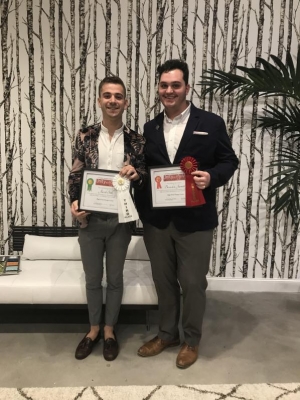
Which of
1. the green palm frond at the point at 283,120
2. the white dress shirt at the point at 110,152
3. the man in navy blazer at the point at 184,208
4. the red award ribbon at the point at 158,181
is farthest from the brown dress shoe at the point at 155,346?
the green palm frond at the point at 283,120

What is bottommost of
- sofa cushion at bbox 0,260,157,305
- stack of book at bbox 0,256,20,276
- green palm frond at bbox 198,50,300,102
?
sofa cushion at bbox 0,260,157,305

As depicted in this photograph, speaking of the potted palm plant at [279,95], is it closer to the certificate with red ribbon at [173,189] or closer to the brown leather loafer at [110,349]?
the certificate with red ribbon at [173,189]

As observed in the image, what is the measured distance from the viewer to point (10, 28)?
2.76 meters

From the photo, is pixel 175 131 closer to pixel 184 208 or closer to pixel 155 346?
pixel 184 208

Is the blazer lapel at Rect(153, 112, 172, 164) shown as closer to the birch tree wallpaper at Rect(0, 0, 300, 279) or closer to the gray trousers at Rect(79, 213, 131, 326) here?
the gray trousers at Rect(79, 213, 131, 326)

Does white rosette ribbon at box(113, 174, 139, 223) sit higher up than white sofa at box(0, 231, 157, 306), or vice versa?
white rosette ribbon at box(113, 174, 139, 223)

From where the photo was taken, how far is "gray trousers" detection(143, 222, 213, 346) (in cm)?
198

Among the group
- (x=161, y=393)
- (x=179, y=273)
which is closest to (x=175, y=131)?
(x=179, y=273)

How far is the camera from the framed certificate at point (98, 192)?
6.35 ft

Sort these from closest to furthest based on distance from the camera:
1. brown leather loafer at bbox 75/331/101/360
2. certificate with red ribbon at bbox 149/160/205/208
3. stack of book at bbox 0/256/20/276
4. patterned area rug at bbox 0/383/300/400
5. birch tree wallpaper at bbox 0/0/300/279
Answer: patterned area rug at bbox 0/383/300/400 → certificate with red ribbon at bbox 149/160/205/208 → brown leather loafer at bbox 75/331/101/360 → stack of book at bbox 0/256/20/276 → birch tree wallpaper at bbox 0/0/300/279

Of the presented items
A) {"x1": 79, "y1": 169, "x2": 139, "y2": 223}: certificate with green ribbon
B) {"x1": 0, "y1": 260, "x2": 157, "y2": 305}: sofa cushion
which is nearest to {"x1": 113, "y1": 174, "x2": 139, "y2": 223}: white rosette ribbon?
{"x1": 79, "y1": 169, "x2": 139, "y2": 223}: certificate with green ribbon

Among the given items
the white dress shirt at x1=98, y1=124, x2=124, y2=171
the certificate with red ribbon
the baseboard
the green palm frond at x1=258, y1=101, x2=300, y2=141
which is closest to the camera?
the certificate with red ribbon

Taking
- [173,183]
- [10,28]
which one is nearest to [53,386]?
[173,183]

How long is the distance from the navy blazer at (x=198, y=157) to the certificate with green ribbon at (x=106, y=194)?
0.45 ft
